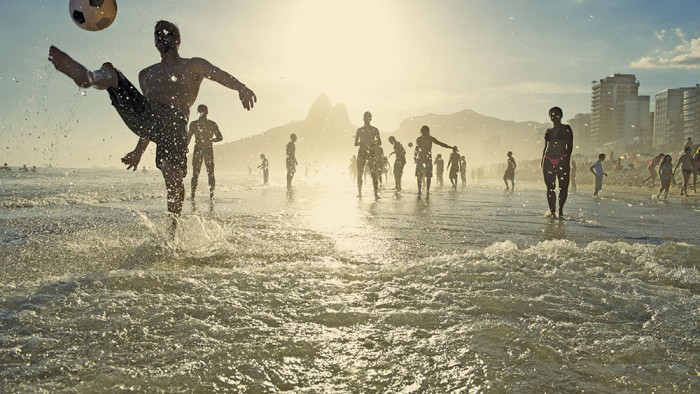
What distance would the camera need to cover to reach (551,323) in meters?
2.23

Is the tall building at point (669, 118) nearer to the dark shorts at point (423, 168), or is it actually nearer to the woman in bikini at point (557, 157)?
the dark shorts at point (423, 168)

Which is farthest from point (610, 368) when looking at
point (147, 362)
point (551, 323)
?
point (147, 362)

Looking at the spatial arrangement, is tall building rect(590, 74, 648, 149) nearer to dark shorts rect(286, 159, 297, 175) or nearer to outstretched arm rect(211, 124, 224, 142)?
dark shorts rect(286, 159, 297, 175)

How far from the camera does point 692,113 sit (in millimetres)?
120688

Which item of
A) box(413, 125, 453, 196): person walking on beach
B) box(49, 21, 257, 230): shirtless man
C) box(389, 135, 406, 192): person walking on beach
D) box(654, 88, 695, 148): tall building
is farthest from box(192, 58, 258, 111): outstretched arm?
box(654, 88, 695, 148): tall building

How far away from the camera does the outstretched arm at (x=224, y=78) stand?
199 inches

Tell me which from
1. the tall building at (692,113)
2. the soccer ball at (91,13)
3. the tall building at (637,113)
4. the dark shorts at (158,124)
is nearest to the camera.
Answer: the dark shorts at (158,124)

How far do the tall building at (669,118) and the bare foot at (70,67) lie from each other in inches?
6138

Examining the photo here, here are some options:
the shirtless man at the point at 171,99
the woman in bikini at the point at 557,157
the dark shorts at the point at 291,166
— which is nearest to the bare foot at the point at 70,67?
the shirtless man at the point at 171,99

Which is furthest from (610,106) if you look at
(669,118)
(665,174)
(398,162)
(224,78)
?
(224,78)

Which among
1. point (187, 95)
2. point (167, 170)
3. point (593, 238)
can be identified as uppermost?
point (187, 95)

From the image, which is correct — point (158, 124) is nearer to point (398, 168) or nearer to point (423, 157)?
point (423, 157)

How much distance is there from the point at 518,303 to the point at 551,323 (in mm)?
326

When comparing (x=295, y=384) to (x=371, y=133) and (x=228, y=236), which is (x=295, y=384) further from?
(x=371, y=133)
